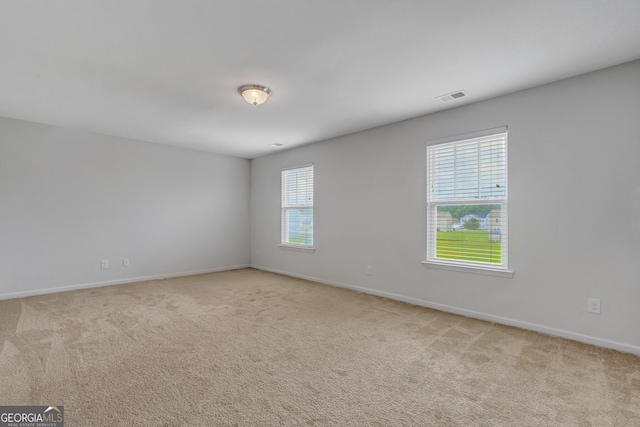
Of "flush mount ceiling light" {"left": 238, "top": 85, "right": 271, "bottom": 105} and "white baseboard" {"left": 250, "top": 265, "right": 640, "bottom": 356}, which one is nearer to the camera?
"white baseboard" {"left": 250, "top": 265, "right": 640, "bottom": 356}

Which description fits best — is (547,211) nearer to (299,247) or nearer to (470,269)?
(470,269)

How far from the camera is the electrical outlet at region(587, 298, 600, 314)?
2.62 meters

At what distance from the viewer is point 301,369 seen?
87.3 inches

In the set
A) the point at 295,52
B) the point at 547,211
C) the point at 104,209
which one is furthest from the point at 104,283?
the point at 547,211

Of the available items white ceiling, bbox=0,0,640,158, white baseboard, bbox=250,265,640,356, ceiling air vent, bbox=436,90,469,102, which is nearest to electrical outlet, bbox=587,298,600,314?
white baseboard, bbox=250,265,640,356

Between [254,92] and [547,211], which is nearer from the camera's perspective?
[547,211]

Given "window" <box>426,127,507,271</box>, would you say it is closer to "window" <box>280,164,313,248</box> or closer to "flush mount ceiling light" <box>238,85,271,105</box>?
"flush mount ceiling light" <box>238,85,271,105</box>

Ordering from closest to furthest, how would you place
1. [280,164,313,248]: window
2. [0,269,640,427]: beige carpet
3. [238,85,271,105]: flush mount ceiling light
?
[0,269,640,427]: beige carpet < [238,85,271,105]: flush mount ceiling light < [280,164,313,248]: window

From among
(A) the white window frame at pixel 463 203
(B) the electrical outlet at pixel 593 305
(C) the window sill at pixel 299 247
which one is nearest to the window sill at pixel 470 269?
(A) the white window frame at pixel 463 203

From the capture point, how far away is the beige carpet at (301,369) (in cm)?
172

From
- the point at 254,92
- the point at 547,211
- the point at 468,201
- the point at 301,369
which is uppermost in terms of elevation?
the point at 254,92

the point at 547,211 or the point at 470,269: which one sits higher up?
the point at 547,211

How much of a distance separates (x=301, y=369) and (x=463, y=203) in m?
2.55

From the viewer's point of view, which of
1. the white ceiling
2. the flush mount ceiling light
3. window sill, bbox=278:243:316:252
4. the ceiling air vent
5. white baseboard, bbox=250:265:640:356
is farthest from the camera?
window sill, bbox=278:243:316:252
